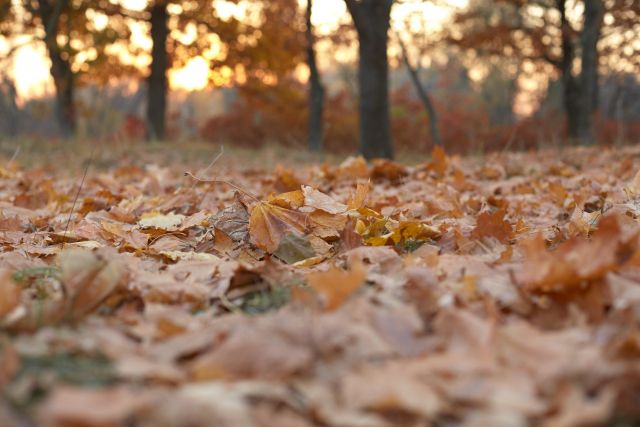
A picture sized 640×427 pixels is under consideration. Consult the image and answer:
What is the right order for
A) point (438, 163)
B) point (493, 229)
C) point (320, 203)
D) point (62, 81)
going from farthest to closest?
point (62, 81) < point (438, 163) < point (320, 203) < point (493, 229)

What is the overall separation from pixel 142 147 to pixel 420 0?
4.75m

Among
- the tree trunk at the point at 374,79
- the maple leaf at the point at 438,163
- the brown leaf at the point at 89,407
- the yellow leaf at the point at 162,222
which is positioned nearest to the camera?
the brown leaf at the point at 89,407

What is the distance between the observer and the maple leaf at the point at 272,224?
1.91 metres

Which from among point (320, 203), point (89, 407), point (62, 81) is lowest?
point (89, 407)

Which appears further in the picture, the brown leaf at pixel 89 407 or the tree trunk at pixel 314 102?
the tree trunk at pixel 314 102

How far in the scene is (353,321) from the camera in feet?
3.58

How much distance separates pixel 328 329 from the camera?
104cm

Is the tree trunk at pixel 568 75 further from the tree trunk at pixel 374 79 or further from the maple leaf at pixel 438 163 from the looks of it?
the maple leaf at pixel 438 163

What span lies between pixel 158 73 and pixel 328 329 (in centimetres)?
1353

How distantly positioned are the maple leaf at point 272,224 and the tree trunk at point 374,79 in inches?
230

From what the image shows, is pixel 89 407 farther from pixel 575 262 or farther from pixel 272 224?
pixel 272 224

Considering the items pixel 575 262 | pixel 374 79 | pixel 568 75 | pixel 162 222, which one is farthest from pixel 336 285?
pixel 568 75

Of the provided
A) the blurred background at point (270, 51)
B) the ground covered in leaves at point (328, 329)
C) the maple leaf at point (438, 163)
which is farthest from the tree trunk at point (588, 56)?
the ground covered in leaves at point (328, 329)

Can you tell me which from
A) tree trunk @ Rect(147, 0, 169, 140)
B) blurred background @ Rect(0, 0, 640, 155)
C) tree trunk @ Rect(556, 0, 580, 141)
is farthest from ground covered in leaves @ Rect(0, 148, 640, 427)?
tree trunk @ Rect(556, 0, 580, 141)
